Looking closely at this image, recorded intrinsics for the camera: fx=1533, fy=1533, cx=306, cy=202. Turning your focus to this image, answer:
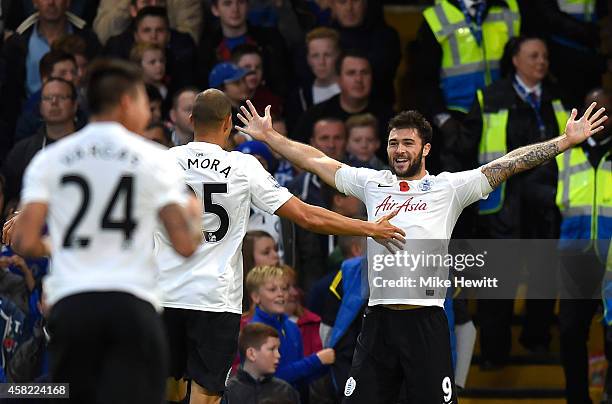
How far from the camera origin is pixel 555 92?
14.3 metres

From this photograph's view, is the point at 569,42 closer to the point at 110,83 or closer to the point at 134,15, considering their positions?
the point at 134,15

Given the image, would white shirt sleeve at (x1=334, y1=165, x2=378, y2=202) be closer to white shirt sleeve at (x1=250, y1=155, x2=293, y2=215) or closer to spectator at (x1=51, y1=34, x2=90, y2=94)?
white shirt sleeve at (x1=250, y1=155, x2=293, y2=215)

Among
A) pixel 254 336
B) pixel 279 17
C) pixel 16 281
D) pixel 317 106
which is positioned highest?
pixel 279 17

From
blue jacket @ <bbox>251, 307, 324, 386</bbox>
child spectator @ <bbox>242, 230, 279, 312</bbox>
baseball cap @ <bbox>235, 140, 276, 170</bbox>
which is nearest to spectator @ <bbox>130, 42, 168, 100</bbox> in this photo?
baseball cap @ <bbox>235, 140, 276, 170</bbox>

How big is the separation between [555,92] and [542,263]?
171cm

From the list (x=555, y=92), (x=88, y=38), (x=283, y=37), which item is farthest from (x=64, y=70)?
(x=555, y=92)

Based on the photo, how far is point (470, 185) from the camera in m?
10.8

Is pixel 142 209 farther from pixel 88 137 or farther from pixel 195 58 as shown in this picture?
pixel 195 58

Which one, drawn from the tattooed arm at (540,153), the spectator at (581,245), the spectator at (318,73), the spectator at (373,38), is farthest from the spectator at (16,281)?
the spectator at (581,245)

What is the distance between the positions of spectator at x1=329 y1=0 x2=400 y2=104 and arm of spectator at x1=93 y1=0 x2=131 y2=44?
7.01 ft

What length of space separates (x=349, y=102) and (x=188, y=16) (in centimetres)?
207

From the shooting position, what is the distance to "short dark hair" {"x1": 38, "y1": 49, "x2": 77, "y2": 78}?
48.3 ft

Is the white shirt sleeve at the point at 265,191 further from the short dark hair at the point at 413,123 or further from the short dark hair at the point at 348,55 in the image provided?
the short dark hair at the point at 348,55

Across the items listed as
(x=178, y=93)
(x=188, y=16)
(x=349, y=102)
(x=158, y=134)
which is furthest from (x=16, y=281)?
(x=188, y=16)
